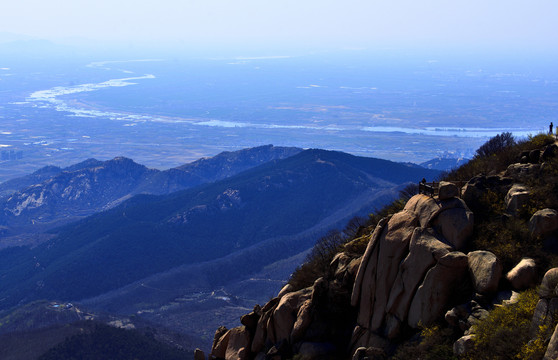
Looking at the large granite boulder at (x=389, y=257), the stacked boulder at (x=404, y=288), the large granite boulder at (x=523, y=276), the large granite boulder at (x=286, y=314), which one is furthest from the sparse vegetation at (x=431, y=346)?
the large granite boulder at (x=286, y=314)

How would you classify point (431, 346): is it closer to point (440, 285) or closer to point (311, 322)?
point (440, 285)

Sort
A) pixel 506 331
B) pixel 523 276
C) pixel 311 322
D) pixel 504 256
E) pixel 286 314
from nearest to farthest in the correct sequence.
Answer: pixel 506 331, pixel 523 276, pixel 504 256, pixel 311 322, pixel 286 314

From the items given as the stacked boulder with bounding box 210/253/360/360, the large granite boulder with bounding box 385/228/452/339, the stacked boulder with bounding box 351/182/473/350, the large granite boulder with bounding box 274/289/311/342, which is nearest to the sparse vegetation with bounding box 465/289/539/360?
the stacked boulder with bounding box 351/182/473/350

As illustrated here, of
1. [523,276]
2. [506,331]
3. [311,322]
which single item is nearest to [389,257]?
[311,322]

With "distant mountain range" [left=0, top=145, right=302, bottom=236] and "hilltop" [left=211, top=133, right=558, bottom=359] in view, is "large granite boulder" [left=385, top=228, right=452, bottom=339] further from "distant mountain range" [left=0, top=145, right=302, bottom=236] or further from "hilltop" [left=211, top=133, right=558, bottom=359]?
"distant mountain range" [left=0, top=145, right=302, bottom=236]

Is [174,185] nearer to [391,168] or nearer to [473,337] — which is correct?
[391,168]

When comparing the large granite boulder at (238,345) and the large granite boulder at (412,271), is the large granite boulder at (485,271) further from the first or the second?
the large granite boulder at (238,345)
